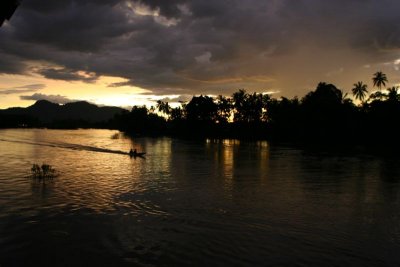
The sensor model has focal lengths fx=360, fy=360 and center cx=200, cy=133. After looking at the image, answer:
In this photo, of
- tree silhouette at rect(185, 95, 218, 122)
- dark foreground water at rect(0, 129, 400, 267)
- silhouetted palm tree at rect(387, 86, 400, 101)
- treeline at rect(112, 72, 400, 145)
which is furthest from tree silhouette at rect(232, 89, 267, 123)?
dark foreground water at rect(0, 129, 400, 267)

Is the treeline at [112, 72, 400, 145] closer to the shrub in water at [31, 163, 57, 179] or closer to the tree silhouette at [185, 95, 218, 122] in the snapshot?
the tree silhouette at [185, 95, 218, 122]

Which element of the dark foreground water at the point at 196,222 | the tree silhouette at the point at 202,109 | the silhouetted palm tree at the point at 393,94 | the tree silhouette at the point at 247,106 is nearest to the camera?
the dark foreground water at the point at 196,222

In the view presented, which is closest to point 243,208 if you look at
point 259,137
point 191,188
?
point 191,188

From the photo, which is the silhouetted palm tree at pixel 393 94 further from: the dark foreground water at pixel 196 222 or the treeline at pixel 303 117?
the dark foreground water at pixel 196 222

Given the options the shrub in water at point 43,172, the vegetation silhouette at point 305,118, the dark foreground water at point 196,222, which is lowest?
the dark foreground water at point 196,222

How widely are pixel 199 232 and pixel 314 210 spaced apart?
816cm

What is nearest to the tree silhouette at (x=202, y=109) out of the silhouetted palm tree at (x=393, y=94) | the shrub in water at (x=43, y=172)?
the silhouetted palm tree at (x=393, y=94)

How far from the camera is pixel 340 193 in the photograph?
2711 centimetres

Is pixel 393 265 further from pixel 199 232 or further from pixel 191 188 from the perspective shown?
pixel 191 188

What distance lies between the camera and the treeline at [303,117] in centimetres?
9406

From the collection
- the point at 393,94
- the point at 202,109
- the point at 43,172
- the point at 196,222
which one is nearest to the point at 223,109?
the point at 202,109

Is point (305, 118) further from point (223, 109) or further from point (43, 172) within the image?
point (43, 172)

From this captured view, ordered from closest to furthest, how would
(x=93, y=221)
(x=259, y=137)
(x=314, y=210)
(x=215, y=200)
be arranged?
(x=93, y=221)
(x=314, y=210)
(x=215, y=200)
(x=259, y=137)

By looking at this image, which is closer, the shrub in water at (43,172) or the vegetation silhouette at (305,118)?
the shrub in water at (43,172)
